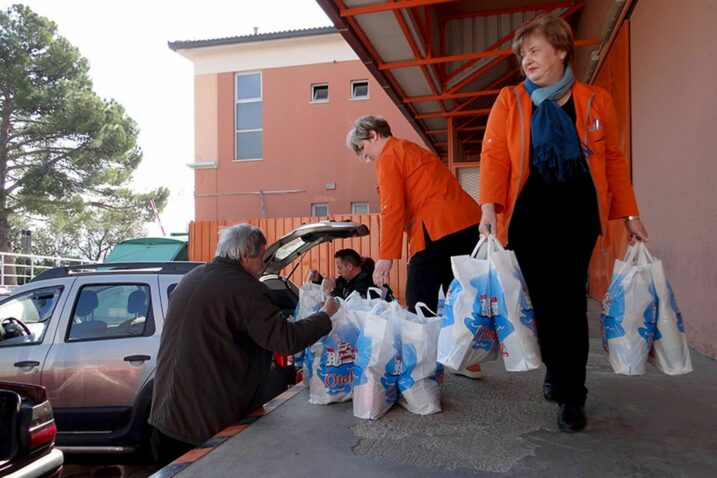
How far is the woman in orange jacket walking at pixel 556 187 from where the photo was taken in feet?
8.26

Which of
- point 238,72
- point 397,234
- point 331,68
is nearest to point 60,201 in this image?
point 238,72

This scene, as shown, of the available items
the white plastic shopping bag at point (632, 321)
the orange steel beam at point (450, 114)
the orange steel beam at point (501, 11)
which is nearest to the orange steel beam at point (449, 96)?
the orange steel beam at point (450, 114)

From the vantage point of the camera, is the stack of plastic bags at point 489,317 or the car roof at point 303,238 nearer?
the stack of plastic bags at point 489,317

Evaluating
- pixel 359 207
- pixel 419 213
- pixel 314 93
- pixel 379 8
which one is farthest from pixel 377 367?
pixel 314 93

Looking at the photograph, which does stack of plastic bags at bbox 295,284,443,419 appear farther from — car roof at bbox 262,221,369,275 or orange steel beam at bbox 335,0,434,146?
orange steel beam at bbox 335,0,434,146

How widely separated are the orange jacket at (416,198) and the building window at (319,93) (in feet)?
51.1

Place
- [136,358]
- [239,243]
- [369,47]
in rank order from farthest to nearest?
1. [369,47]
2. [136,358]
3. [239,243]

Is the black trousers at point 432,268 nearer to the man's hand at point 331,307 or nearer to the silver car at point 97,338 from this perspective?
the man's hand at point 331,307

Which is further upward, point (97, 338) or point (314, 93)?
point (314, 93)

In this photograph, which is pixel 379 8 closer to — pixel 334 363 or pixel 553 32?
pixel 553 32

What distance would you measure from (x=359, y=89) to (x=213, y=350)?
53.5 feet

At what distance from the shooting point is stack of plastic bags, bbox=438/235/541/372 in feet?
7.73

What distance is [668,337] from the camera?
94.1 inches

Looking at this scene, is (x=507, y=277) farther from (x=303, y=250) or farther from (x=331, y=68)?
(x=331, y=68)
